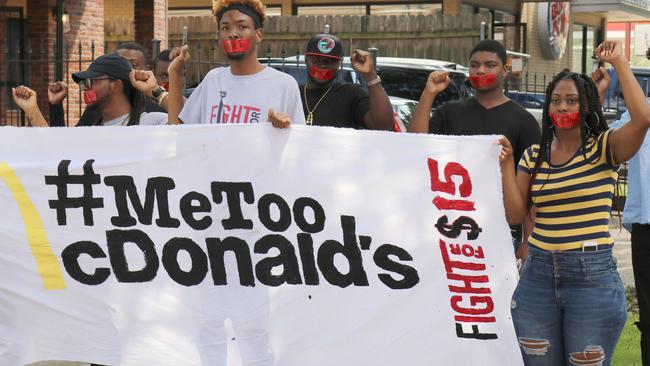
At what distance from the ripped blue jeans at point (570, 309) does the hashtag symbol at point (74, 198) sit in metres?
2.12

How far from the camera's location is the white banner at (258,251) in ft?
18.1

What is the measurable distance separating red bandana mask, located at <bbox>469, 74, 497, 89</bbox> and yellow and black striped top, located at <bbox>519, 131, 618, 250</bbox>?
130 centimetres

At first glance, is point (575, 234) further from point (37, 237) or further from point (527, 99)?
point (527, 99)

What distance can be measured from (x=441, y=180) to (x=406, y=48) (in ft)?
67.0

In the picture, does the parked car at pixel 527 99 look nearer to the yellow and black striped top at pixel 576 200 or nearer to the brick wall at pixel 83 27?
the brick wall at pixel 83 27

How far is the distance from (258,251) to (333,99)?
110cm

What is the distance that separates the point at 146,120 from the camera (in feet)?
20.3

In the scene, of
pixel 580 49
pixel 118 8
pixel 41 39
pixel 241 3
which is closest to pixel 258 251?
pixel 241 3

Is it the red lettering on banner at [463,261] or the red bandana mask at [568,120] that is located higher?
the red bandana mask at [568,120]

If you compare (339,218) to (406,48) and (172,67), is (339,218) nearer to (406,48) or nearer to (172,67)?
(172,67)

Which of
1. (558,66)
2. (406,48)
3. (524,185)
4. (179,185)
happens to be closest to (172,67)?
(179,185)

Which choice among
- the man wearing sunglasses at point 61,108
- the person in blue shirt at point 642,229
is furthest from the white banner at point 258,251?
the person in blue shirt at point 642,229

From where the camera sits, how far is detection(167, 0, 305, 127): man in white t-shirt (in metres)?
5.71

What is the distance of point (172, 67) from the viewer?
19.7 ft
